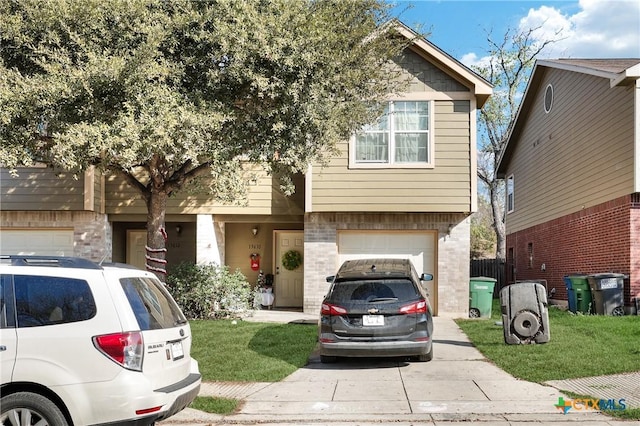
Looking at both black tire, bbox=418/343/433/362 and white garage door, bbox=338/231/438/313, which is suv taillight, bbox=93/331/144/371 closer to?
black tire, bbox=418/343/433/362

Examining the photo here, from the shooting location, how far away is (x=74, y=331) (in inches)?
198

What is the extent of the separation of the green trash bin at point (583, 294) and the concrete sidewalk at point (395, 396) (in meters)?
5.73

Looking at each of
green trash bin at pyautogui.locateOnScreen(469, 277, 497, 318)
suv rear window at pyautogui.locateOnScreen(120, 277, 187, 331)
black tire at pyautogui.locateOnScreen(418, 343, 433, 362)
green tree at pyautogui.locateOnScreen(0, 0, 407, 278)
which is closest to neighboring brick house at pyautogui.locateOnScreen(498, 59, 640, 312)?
green trash bin at pyautogui.locateOnScreen(469, 277, 497, 318)

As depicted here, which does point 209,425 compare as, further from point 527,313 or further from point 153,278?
point 527,313

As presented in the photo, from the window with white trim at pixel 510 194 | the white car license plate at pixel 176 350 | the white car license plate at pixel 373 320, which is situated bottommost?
the white car license plate at pixel 373 320

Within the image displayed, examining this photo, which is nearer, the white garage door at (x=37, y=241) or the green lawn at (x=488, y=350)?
the green lawn at (x=488, y=350)

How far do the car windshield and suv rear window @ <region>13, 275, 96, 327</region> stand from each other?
473 centimetres

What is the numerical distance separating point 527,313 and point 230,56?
641 cm

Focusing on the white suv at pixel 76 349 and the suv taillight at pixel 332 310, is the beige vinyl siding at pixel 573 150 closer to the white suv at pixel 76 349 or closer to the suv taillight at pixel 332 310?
the suv taillight at pixel 332 310

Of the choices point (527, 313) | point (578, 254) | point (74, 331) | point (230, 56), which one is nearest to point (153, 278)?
point (74, 331)

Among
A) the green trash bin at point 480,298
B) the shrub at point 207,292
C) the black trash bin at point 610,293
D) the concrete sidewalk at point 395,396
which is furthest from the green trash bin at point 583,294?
the shrub at point 207,292

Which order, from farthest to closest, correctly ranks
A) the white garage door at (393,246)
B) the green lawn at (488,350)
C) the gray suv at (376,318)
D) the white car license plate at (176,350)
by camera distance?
the white garage door at (393,246) → the gray suv at (376,318) → the green lawn at (488,350) → the white car license plate at (176,350)

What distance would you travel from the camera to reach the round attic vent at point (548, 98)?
19.6 metres

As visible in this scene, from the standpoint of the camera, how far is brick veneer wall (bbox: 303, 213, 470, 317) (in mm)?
14945
